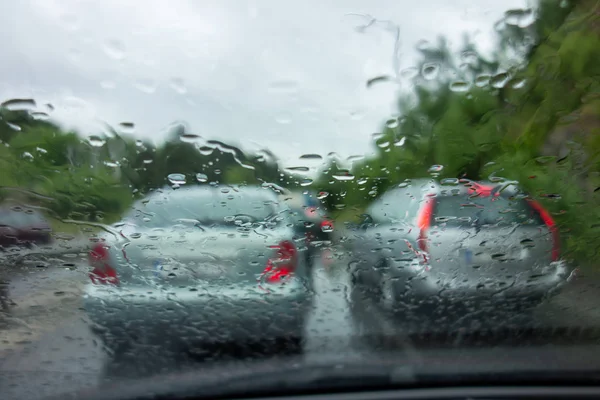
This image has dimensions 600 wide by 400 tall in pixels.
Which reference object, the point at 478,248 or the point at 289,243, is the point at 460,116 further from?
the point at 289,243

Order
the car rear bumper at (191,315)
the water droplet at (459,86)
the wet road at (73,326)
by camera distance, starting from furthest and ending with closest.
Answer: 1. the water droplet at (459,86)
2. the car rear bumper at (191,315)
3. the wet road at (73,326)

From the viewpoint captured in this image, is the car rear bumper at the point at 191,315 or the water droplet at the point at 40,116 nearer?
the car rear bumper at the point at 191,315

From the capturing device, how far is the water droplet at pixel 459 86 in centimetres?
443

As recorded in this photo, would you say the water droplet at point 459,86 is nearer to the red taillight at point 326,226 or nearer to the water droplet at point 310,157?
the water droplet at point 310,157

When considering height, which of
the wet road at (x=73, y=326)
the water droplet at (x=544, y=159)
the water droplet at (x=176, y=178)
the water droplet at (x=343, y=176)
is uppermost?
the water droplet at (x=544, y=159)

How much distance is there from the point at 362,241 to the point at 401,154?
773mm

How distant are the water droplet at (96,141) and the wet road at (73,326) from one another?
0.87 metres

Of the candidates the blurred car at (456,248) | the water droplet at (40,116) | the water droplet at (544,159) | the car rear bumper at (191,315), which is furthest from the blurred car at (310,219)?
the water droplet at (40,116)

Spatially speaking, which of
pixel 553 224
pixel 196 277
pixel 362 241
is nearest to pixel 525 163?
pixel 553 224

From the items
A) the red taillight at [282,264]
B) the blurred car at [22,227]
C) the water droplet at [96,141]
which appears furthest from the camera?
the red taillight at [282,264]

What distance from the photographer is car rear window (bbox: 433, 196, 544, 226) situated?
4461 millimetres

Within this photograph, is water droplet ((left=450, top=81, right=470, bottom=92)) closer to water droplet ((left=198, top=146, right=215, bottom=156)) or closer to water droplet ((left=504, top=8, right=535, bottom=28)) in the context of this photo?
water droplet ((left=504, top=8, right=535, bottom=28))

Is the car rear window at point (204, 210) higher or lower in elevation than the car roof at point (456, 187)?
lower

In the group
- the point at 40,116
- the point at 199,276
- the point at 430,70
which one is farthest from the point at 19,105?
the point at 430,70
